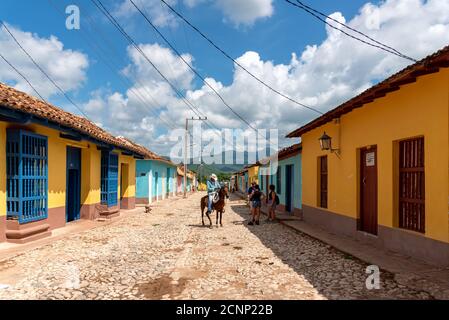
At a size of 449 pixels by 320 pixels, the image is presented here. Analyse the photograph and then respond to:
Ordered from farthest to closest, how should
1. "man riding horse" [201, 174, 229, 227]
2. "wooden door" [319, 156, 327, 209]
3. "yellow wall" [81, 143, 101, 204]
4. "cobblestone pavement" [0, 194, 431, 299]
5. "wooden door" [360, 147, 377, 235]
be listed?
"yellow wall" [81, 143, 101, 204], "man riding horse" [201, 174, 229, 227], "wooden door" [319, 156, 327, 209], "wooden door" [360, 147, 377, 235], "cobblestone pavement" [0, 194, 431, 299]

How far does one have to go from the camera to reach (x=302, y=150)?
1353 centimetres

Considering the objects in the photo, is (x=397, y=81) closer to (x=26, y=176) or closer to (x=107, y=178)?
(x=26, y=176)

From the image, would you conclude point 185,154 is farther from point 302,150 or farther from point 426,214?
point 426,214

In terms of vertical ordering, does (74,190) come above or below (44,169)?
below

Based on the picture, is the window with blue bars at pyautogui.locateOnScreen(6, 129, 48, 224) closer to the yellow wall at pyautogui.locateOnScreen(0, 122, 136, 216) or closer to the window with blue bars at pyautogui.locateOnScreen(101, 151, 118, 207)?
the yellow wall at pyautogui.locateOnScreen(0, 122, 136, 216)

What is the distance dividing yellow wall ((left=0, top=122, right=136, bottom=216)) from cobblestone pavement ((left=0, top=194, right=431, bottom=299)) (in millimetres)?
1570

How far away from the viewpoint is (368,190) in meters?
8.21

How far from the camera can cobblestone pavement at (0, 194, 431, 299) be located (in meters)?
4.48

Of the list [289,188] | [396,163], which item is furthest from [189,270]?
[289,188]

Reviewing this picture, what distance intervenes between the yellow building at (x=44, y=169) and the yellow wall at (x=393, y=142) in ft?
23.8

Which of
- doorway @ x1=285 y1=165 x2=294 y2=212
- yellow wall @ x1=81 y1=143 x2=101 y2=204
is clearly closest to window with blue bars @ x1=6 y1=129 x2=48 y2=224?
yellow wall @ x1=81 y1=143 x2=101 y2=204

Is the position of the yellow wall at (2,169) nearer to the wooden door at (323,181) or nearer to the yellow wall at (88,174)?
the yellow wall at (88,174)

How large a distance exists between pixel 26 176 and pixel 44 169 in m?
0.86
